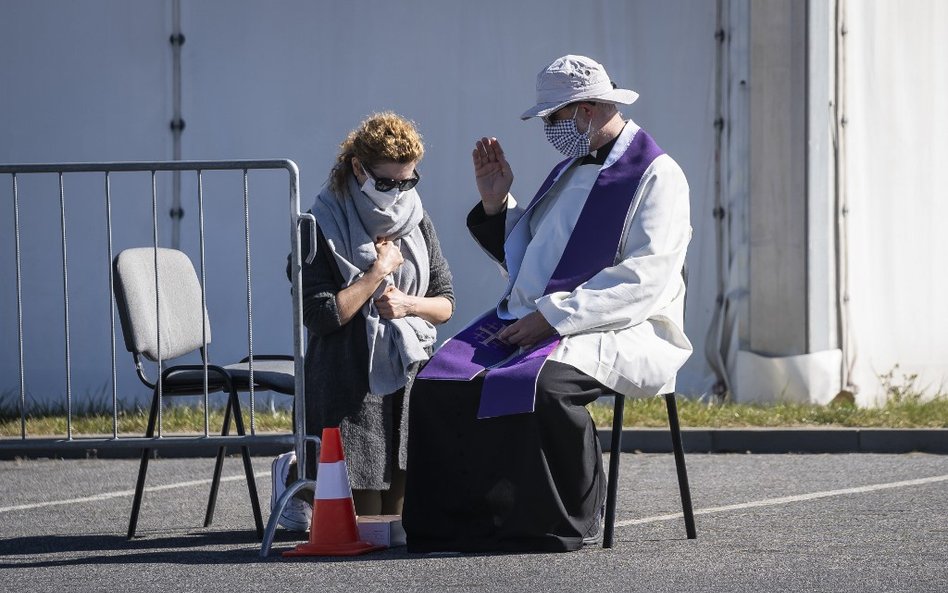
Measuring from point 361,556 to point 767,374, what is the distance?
5.05m

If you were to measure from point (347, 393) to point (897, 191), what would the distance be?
5694mm

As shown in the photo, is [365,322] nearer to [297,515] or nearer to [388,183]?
[388,183]

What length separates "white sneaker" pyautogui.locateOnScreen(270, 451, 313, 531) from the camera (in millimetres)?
6043

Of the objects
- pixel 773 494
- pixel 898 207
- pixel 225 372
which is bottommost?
pixel 773 494

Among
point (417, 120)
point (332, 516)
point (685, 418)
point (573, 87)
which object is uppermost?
point (417, 120)

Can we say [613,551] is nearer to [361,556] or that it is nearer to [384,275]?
[361,556]

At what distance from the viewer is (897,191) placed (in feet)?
35.1

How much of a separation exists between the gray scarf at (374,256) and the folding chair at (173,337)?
389 mm

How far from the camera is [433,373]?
5.68 m

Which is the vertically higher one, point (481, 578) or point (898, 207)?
point (898, 207)

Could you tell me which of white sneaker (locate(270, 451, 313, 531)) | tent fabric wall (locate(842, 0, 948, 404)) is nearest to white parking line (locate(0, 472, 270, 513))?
white sneaker (locate(270, 451, 313, 531))

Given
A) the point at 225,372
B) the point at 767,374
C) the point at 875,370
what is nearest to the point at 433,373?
the point at 225,372

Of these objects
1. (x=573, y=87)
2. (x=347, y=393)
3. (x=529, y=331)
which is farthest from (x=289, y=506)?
(x=573, y=87)

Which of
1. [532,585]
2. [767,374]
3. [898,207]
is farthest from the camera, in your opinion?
[898,207]
